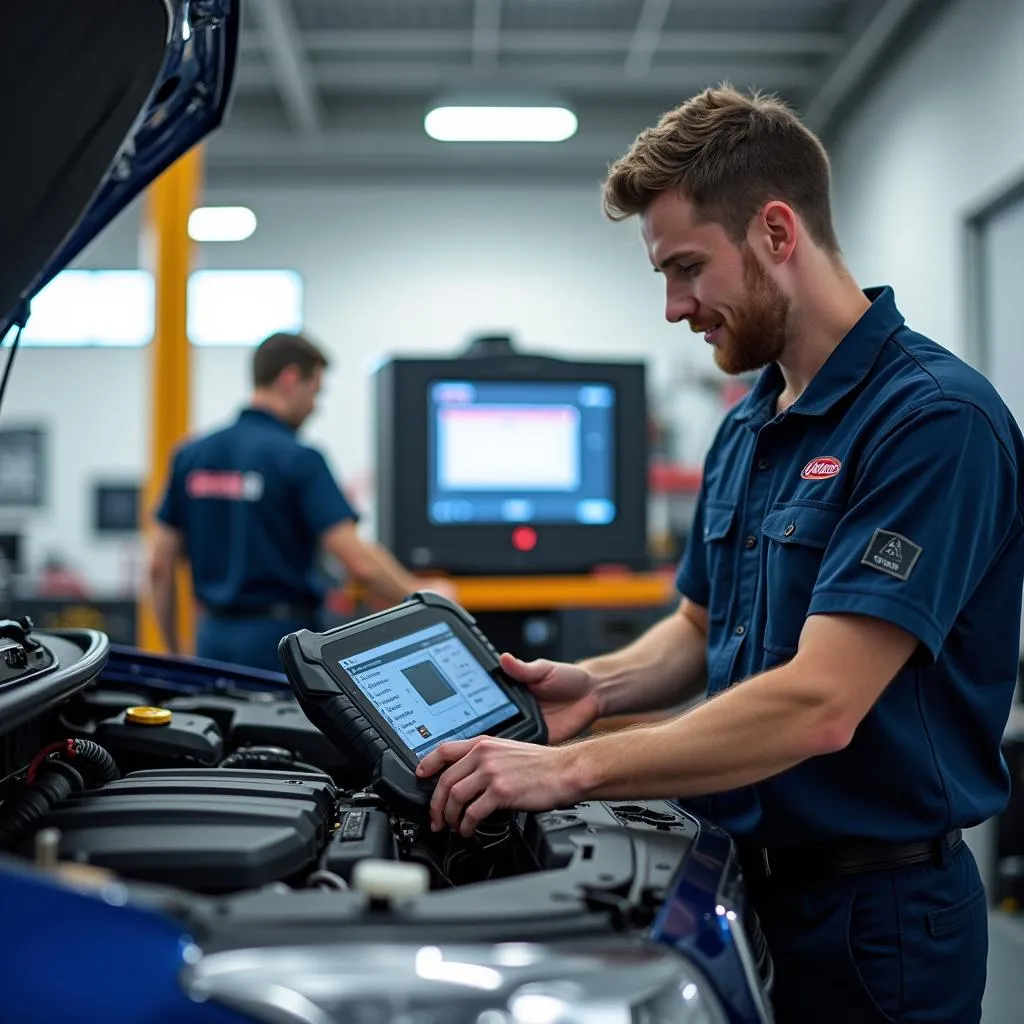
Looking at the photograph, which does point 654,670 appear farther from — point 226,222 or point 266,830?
point 226,222

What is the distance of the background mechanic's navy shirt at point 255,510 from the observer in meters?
3.84

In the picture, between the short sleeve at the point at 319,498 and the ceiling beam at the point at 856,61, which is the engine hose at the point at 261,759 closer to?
the short sleeve at the point at 319,498

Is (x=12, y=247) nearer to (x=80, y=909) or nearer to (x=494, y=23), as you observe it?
(x=80, y=909)

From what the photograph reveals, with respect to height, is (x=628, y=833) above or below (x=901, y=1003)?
above

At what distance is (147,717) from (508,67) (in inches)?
243

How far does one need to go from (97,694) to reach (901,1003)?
3.86 feet

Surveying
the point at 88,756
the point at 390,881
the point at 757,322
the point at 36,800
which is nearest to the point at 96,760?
the point at 88,756

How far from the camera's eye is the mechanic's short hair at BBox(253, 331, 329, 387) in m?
4.00

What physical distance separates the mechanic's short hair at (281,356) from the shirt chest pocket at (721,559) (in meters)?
2.55

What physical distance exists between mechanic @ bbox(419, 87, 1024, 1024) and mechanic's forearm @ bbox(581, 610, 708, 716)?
4cm

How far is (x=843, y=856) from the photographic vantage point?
4.56 ft

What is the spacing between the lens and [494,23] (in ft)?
20.9

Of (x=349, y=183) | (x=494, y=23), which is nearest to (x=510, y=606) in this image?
(x=494, y=23)

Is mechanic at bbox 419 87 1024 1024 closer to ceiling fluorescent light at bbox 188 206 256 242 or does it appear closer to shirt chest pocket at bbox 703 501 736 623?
shirt chest pocket at bbox 703 501 736 623
